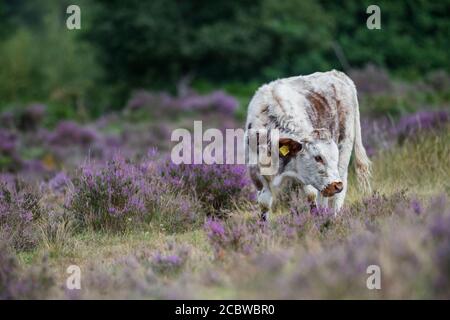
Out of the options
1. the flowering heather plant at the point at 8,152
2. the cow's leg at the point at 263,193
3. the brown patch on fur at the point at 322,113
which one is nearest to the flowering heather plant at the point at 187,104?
the flowering heather plant at the point at 8,152

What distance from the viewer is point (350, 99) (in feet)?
26.6

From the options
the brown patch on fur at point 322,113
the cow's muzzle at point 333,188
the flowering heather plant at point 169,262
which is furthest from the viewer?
the brown patch on fur at point 322,113

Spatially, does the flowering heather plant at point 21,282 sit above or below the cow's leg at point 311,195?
below

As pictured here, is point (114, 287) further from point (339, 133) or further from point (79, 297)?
point (339, 133)

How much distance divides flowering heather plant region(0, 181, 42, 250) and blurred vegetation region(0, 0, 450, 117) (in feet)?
51.5

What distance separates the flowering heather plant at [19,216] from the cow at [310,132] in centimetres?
252

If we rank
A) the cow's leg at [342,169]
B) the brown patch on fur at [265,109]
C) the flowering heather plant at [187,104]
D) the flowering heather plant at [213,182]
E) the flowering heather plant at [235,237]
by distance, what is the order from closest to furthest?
the flowering heather plant at [235,237] → the brown patch on fur at [265,109] → the cow's leg at [342,169] → the flowering heather plant at [213,182] → the flowering heather plant at [187,104]

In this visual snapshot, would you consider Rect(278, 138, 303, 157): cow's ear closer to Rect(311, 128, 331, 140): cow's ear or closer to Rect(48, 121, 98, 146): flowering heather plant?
Rect(311, 128, 331, 140): cow's ear

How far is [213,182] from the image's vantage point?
8.48 metres

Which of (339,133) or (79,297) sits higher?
(339,133)

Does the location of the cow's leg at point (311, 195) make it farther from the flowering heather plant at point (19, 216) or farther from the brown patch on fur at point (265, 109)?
the flowering heather plant at point (19, 216)

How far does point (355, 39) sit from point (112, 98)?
11452 millimetres

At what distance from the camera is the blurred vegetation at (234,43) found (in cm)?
2723
